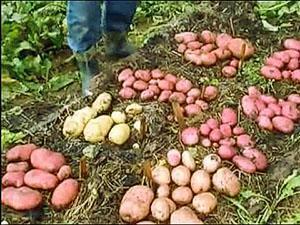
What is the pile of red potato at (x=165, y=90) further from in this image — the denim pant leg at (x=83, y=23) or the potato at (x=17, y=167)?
the potato at (x=17, y=167)

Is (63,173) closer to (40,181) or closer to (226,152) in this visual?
(40,181)

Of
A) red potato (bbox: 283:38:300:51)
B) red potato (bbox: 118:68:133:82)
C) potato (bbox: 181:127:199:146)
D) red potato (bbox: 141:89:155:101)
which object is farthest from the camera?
red potato (bbox: 283:38:300:51)

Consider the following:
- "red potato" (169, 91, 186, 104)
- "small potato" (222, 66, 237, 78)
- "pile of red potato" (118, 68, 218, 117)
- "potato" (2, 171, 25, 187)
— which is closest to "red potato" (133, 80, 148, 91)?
"pile of red potato" (118, 68, 218, 117)

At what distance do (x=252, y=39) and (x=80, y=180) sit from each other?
1197 mm

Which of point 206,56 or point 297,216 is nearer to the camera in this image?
point 297,216

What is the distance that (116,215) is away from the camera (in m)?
2.11

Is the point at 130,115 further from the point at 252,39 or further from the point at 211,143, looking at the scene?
the point at 252,39

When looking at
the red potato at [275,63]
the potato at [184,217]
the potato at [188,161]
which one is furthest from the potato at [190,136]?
the red potato at [275,63]

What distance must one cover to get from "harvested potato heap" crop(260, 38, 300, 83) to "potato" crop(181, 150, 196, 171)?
2.18 ft

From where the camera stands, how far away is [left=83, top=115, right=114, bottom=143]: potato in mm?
2398

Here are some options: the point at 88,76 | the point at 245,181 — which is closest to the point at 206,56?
the point at 88,76

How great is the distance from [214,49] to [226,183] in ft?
2.98

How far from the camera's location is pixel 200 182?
7.08ft

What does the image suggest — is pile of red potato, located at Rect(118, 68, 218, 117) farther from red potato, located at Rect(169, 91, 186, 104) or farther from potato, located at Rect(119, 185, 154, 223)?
potato, located at Rect(119, 185, 154, 223)
